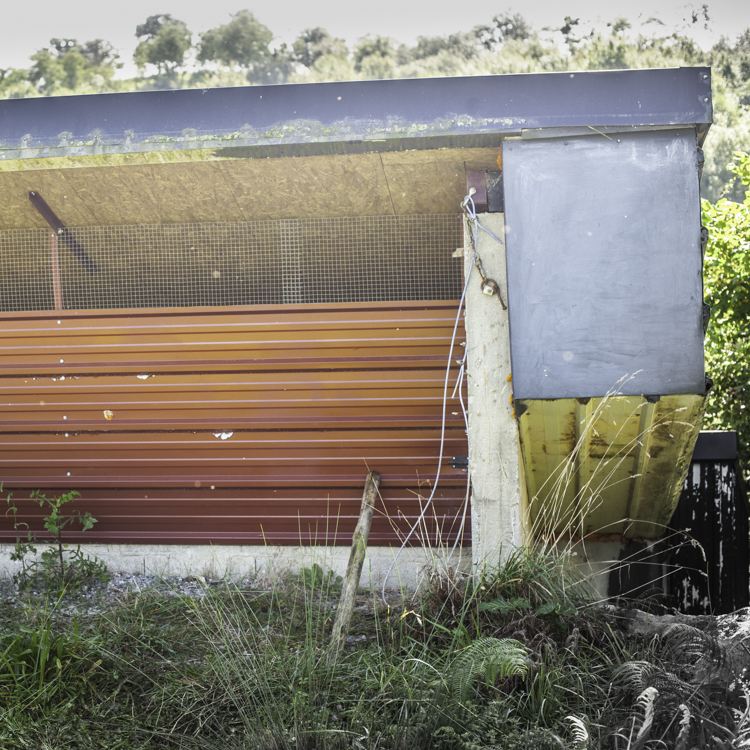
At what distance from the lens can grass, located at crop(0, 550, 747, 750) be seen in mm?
2520

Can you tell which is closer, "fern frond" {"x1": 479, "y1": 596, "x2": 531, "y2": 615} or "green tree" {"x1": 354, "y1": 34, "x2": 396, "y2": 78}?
"fern frond" {"x1": 479, "y1": 596, "x2": 531, "y2": 615}

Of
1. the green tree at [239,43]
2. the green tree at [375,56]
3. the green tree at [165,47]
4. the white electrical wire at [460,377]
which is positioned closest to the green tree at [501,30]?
the green tree at [375,56]

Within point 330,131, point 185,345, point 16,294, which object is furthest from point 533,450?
point 16,294

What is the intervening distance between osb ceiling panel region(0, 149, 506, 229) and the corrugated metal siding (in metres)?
0.69

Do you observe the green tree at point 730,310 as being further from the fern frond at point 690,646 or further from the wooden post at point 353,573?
the fern frond at point 690,646

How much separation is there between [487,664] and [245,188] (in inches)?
130

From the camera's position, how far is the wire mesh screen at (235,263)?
4.90 m

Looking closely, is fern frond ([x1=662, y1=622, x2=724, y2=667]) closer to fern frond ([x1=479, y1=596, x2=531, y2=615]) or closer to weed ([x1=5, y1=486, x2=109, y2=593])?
fern frond ([x1=479, y1=596, x2=531, y2=615])

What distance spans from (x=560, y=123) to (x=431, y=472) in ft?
7.96

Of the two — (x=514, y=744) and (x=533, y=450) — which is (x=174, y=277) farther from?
(x=514, y=744)

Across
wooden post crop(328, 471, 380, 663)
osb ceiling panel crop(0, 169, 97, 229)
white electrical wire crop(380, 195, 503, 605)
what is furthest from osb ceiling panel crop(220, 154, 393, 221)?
wooden post crop(328, 471, 380, 663)

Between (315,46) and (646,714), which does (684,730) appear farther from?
(315,46)

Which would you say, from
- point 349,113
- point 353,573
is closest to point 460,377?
point 353,573

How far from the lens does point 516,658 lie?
2695mm
